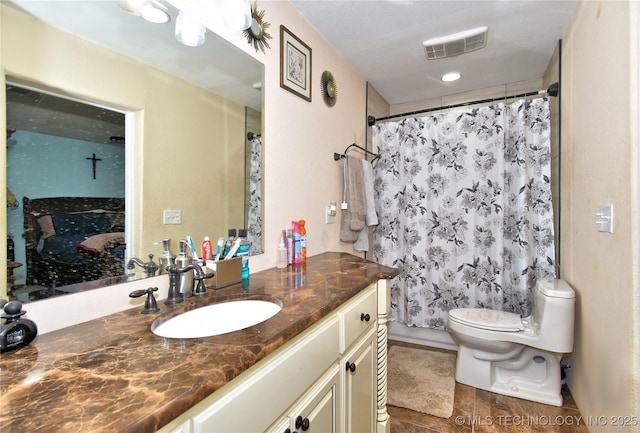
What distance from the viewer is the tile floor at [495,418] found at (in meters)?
1.63

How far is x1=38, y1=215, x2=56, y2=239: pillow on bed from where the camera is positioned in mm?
775

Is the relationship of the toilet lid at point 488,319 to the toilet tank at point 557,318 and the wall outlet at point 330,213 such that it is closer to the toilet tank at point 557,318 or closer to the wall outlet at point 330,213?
the toilet tank at point 557,318

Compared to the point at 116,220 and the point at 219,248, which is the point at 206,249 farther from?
the point at 116,220

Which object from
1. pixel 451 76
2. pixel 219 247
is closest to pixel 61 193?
pixel 219 247

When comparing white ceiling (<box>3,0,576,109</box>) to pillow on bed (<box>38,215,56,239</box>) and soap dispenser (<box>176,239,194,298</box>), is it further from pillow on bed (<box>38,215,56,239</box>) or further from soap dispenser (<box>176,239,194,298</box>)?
soap dispenser (<box>176,239,194,298</box>)

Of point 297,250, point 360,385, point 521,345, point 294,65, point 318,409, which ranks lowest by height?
point 521,345

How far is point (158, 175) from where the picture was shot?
105 cm

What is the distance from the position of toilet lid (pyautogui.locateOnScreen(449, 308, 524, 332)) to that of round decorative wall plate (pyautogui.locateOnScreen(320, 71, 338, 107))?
1.70 metres

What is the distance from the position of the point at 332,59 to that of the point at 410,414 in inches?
90.9

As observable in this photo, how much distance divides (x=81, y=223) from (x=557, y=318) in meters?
2.28

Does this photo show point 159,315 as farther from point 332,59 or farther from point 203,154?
point 332,59

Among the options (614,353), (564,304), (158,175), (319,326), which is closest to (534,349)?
(564,304)

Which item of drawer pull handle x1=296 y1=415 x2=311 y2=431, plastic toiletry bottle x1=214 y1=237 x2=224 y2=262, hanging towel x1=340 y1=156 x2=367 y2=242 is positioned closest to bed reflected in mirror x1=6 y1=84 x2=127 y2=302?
plastic toiletry bottle x1=214 y1=237 x2=224 y2=262

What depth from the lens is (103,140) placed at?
2.94ft
